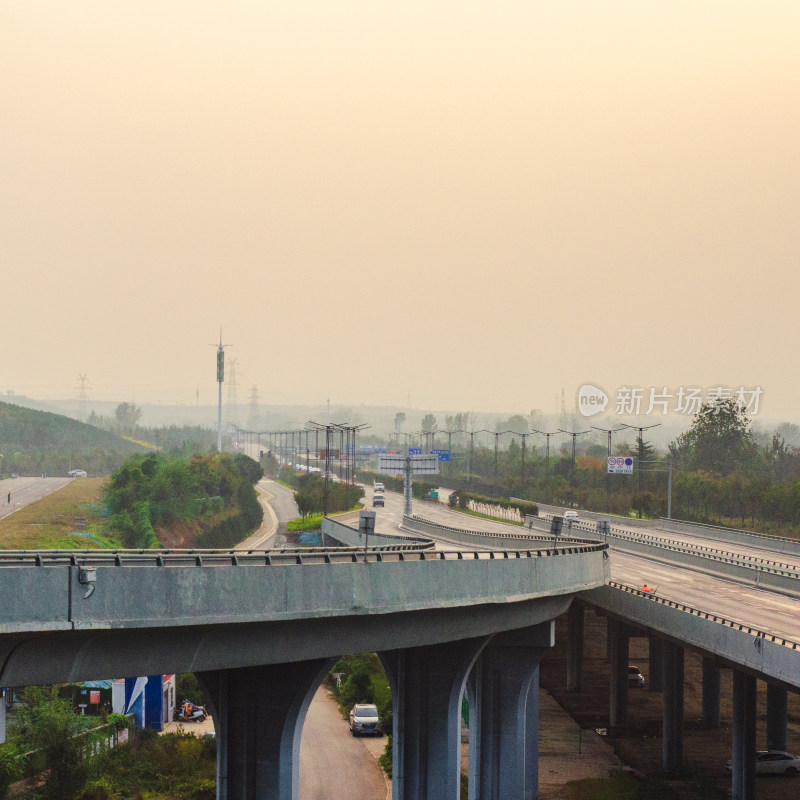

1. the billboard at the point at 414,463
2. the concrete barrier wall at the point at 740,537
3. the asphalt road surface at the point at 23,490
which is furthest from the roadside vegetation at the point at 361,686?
the asphalt road surface at the point at 23,490

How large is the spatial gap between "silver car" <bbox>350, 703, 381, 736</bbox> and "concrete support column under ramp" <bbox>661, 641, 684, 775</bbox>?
1632cm

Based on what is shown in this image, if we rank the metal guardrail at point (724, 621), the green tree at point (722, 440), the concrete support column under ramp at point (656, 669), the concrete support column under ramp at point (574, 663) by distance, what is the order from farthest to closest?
the green tree at point (722, 440)
the concrete support column under ramp at point (574, 663)
the concrete support column under ramp at point (656, 669)
the metal guardrail at point (724, 621)

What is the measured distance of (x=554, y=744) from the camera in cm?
5625

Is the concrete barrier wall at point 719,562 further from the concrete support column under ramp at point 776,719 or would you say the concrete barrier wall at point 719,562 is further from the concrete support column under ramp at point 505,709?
the concrete support column under ramp at point 505,709

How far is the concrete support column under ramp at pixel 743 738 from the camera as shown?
1599 inches

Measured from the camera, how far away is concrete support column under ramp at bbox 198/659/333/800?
29.8m

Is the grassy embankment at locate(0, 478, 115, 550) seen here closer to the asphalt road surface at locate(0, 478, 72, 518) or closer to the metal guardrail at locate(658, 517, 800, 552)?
the asphalt road surface at locate(0, 478, 72, 518)

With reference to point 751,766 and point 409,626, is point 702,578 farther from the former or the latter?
point 409,626

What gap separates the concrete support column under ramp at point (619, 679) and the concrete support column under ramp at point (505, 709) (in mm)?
17217

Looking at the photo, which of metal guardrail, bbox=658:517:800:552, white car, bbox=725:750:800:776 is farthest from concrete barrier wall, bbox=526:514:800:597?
Answer: white car, bbox=725:750:800:776

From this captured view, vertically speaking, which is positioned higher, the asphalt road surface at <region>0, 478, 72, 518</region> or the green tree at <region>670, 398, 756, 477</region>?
the green tree at <region>670, 398, 756, 477</region>

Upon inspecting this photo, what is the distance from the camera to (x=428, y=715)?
122ft

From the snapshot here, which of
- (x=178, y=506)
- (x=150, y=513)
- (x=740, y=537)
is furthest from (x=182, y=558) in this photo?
(x=178, y=506)

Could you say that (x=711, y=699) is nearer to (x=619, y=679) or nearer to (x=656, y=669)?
(x=619, y=679)
